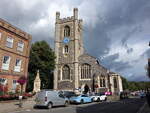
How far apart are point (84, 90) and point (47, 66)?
1463 cm

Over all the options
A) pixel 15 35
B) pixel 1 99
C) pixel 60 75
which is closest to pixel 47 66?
pixel 60 75

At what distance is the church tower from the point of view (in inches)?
2009

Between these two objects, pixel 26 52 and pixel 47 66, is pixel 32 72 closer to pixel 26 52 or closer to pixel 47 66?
pixel 47 66

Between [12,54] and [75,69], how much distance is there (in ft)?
85.5

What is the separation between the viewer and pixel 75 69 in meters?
50.7

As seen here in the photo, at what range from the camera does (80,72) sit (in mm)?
51312

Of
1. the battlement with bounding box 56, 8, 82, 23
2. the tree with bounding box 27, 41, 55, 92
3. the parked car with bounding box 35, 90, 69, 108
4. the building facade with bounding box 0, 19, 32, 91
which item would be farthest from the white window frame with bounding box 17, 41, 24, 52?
the battlement with bounding box 56, 8, 82, 23

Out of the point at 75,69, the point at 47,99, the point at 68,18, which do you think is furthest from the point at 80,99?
the point at 68,18

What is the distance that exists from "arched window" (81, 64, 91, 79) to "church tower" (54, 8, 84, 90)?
1745mm

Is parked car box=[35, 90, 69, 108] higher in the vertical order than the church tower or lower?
lower

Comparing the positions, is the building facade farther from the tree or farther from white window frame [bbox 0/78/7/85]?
the tree

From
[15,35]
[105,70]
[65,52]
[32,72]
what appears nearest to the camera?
[15,35]

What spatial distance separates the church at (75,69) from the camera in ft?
161

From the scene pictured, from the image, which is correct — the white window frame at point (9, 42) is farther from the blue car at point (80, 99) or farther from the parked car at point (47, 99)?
the blue car at point (80, 99)
